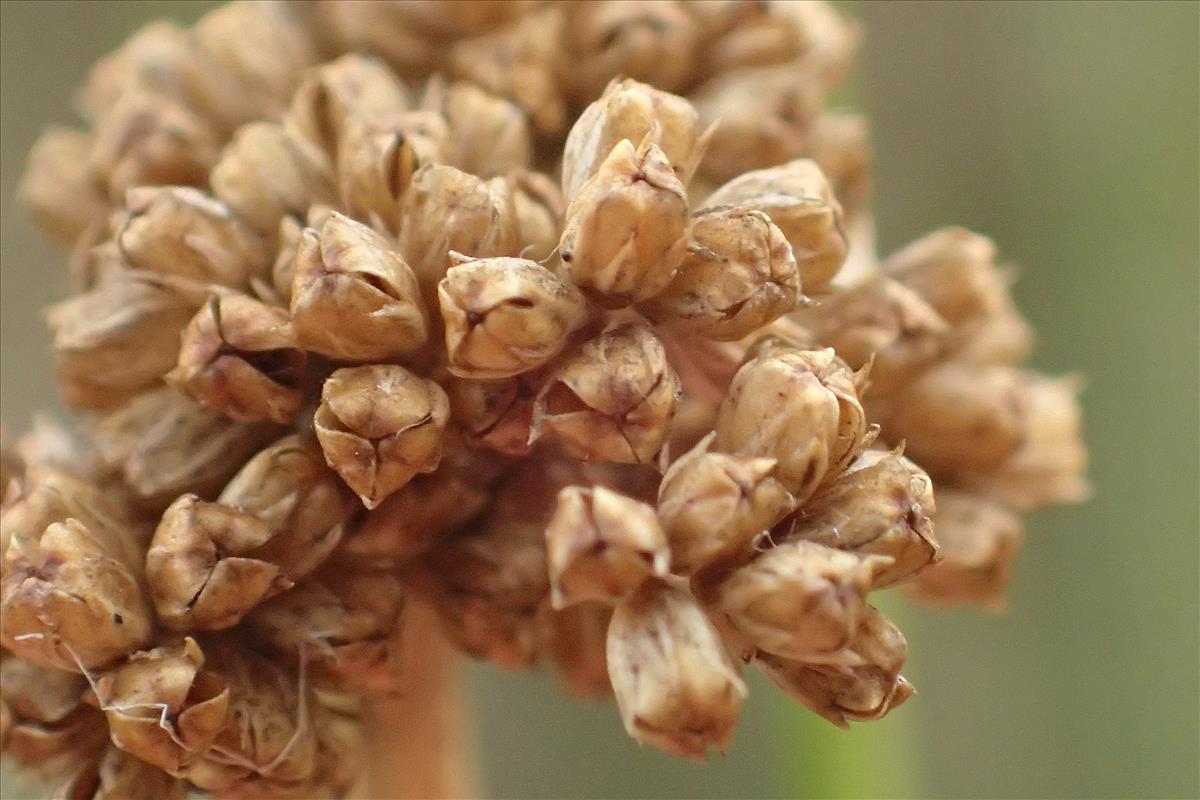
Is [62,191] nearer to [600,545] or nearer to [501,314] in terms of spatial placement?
[501,314]

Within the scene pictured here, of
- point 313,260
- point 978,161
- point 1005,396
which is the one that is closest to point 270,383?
point 313,260

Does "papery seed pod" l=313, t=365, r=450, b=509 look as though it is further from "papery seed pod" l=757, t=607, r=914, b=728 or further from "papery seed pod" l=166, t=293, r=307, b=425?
"papery seed pod" l=757, t=607, r=914, b=728

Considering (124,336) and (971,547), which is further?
(971,547)

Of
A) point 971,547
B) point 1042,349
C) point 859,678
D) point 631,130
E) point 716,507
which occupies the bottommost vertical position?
point 1042,349

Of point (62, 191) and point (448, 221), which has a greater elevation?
point (448, 221)

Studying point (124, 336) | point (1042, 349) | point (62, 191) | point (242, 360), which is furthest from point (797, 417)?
point (1042, 349)

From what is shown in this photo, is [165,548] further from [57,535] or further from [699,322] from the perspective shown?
[699,322]

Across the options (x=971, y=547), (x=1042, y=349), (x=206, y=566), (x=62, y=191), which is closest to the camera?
(x=206, y=566)

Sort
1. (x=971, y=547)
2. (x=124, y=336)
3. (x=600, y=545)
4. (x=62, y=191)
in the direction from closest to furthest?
(x=600, y=545), (x=124, y=336), (x=971, y=547), (x=62, y=191)
